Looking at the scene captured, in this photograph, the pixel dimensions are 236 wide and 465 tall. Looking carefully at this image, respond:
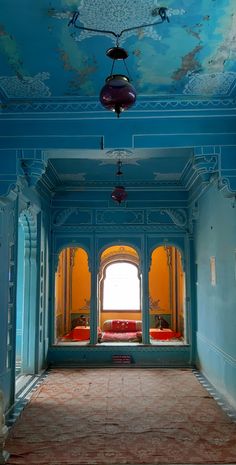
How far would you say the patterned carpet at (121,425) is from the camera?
4.55 meters

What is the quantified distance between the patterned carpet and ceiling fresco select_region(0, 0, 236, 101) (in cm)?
402

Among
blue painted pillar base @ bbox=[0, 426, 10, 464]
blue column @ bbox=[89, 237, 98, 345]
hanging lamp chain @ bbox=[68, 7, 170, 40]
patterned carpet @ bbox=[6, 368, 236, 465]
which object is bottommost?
patterned carpet @ bbox=[6, 368, 236, 465]

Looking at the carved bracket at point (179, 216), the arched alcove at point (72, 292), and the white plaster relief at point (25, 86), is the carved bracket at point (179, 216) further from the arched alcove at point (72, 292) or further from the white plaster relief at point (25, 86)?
the white plaster relief at point (25, 86)

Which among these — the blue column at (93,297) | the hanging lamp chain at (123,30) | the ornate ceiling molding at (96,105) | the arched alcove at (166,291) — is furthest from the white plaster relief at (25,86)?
the arched alcove at (166,291)

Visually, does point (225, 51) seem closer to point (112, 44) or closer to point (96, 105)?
point (112, 44)

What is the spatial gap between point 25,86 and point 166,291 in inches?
351

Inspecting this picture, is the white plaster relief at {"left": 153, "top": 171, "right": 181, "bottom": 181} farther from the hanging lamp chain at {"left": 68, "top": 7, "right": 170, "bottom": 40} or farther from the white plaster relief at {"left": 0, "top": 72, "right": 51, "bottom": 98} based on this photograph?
the hanging lamp chain at {"left": 68, "top": 7, "right": 170, "bottom": 40}

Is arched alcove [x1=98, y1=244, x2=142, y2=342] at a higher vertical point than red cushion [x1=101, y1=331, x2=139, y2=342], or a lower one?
higher

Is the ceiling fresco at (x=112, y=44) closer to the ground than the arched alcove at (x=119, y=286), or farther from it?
farther from it

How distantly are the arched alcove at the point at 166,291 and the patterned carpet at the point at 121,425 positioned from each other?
4.22m

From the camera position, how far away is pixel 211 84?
15.7ft

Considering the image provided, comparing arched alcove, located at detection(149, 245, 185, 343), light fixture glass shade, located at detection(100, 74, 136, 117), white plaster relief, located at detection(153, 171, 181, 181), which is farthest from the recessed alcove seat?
light fixture glass shade, located at detection(100, 74, 136, 117)

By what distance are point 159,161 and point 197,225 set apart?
6.14ft

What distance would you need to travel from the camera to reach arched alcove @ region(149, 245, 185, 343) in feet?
39.5
